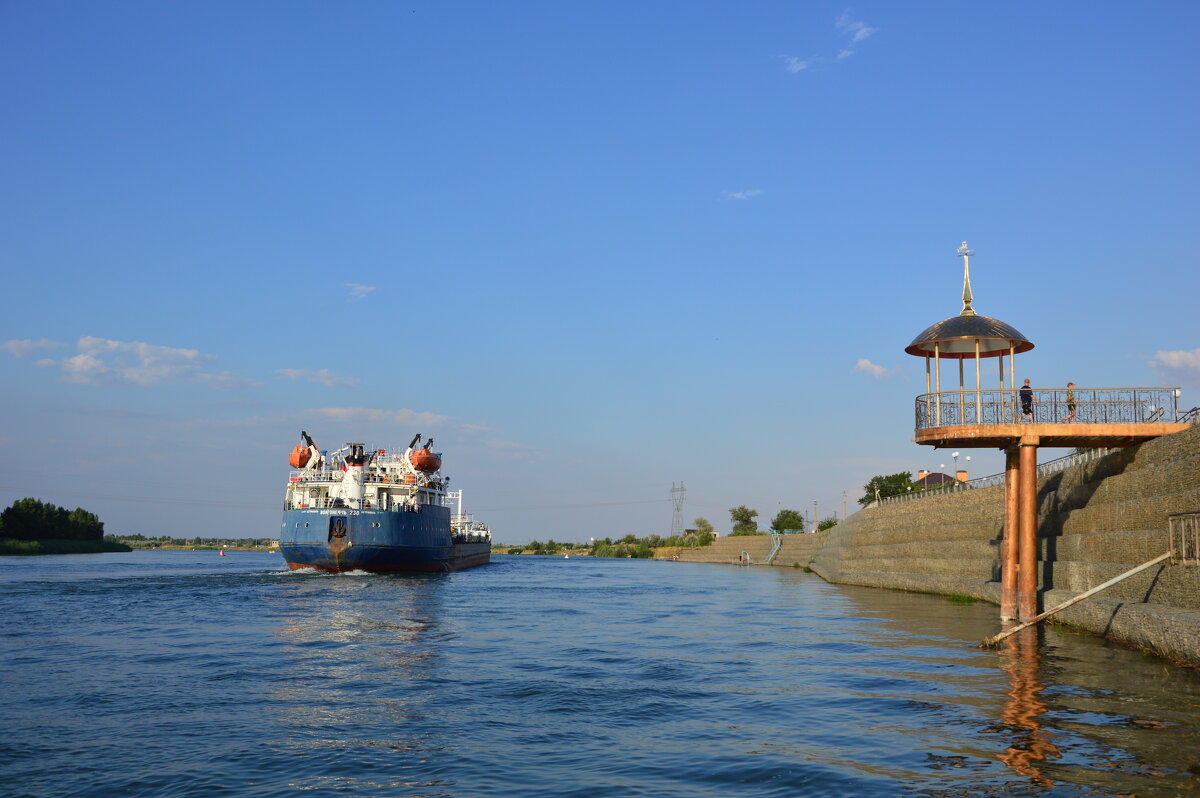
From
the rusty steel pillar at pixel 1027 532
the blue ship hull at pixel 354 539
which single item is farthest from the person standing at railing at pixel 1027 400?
the blue ship hull at pixel 354 539

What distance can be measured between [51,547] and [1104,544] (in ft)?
444

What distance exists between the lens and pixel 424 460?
73375 millimetres

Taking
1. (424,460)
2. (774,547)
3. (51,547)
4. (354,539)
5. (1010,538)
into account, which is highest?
(424,460)

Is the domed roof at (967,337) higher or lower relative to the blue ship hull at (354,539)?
higher

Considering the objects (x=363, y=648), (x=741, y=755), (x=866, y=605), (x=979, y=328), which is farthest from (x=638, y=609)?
(x=741, y=755)

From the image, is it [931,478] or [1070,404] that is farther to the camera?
[931,478]

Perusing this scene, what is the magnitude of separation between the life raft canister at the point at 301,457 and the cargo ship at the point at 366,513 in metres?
0.08

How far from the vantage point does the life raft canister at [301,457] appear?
6875 centimetres

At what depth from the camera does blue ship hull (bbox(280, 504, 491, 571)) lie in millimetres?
57938

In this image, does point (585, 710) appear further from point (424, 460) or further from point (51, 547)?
point (51, 547)

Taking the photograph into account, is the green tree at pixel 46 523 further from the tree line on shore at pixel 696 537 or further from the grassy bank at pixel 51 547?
the tree line on shore at pixel 696 537

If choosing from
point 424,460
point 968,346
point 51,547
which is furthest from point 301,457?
point 51,547

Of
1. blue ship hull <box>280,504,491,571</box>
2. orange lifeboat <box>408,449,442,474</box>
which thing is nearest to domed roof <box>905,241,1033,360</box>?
A: blue ship hull <box>280,504,491,571</box>

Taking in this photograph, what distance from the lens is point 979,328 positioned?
26.2 meters
